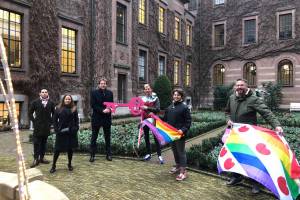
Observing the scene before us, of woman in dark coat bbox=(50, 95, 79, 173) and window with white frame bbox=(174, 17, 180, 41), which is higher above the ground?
window with white frame bbox=(174, 17, 180, 41)

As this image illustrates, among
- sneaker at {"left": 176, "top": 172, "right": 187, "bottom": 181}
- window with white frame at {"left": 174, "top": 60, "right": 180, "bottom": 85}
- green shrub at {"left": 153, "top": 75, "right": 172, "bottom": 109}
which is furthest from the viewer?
window with white frame at {"left": 174, "top": 60, "right": 180, "bottom": 85}

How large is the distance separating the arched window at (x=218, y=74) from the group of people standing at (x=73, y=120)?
85.4 ft

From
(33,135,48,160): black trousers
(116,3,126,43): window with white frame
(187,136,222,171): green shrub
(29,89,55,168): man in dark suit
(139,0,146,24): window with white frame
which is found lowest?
(187,136,222,171): green shrub

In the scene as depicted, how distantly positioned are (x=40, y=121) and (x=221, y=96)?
2457cm

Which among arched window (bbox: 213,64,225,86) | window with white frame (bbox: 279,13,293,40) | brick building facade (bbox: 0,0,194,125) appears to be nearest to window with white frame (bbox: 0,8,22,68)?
brick building facade (bbox: 0,0,194,125)

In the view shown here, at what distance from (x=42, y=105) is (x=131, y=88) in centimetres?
1507

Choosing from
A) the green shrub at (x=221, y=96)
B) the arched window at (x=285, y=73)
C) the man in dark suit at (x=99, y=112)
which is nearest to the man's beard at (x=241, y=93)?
the man in dark suit at (x=99, y=112)

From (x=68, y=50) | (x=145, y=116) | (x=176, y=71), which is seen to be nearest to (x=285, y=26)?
(x=176, y=71)

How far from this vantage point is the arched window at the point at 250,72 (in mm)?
31409

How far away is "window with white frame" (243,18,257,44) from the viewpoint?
104 ft

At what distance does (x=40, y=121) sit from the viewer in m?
7.70

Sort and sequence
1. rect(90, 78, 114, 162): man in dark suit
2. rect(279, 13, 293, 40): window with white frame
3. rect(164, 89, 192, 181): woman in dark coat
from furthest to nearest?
rect(279, 13, 293, 40): window with white frame
rect(90, 78, 114, 162): man in dark suit
rect(164, 89, 192, 181): woman in dark coat

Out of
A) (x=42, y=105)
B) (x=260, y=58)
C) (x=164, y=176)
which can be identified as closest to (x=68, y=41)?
(x=42, y=105)

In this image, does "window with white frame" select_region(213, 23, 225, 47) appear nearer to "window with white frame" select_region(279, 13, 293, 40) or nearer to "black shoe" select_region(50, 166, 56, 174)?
"window with white frame" select_region(279, 13, 293, 40)
